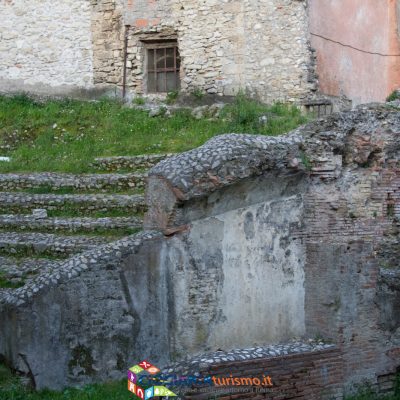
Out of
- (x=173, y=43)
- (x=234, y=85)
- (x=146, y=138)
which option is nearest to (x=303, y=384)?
(x=146, y=138)

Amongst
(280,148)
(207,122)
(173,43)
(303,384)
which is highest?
(173,43)

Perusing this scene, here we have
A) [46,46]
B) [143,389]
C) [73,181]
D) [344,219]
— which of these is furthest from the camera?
[46,46]

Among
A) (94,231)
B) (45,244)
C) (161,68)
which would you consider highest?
(161,68)

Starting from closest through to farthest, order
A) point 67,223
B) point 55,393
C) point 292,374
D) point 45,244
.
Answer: point 55,393
point 292,374
point 45,244
point 67,223

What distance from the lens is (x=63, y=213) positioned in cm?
955

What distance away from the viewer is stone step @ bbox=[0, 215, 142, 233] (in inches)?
347

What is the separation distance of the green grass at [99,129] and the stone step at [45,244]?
2110 mm

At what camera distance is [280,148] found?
6.79 metres

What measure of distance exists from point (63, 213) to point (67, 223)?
1.78ft

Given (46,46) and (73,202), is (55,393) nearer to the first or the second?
(73,202)

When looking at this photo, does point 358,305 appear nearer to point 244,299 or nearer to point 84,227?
point 244,299

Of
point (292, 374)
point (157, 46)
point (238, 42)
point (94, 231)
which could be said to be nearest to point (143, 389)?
point (292, 374)

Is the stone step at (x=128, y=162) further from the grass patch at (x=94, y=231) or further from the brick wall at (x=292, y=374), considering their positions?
the brick wall at (x=292, y=374)

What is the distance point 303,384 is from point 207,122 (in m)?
6.81
